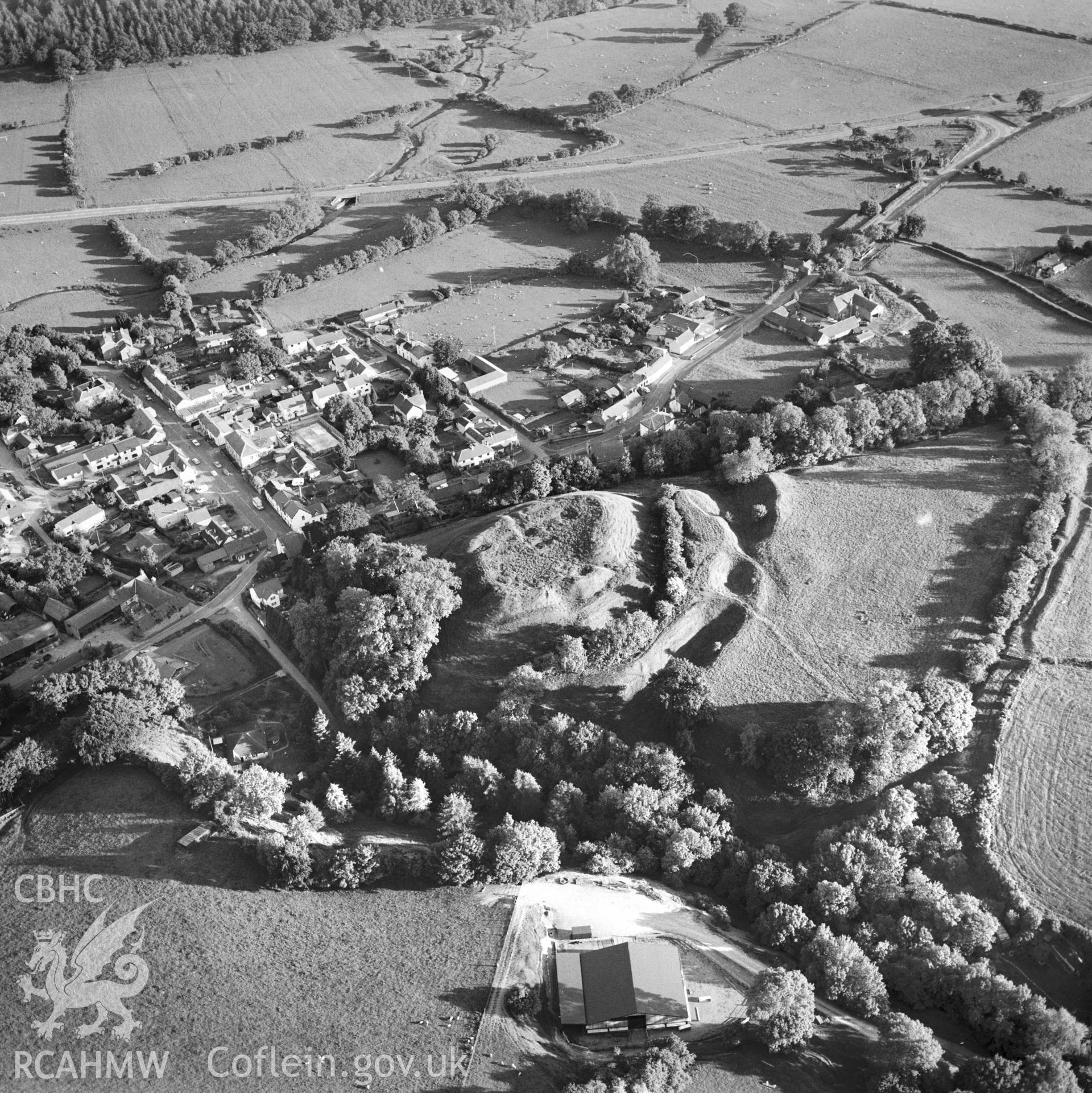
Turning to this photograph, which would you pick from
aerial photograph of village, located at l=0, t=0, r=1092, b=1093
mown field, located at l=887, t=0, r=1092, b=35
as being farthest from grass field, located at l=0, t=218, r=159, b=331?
mown field, located at l=887, t=0, r=1092, b=35

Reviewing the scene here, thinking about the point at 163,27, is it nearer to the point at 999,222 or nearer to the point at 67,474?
the point at 67,474

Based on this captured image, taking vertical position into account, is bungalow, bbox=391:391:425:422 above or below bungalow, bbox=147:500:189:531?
above

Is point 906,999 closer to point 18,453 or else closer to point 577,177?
point 18,453

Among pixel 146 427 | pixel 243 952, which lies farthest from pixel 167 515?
pixel 243 952

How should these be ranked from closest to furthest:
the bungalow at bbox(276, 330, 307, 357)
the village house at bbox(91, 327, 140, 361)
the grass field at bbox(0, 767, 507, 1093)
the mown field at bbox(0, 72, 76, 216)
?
the grass field at bbox(0, 767, 507, 1093) < the bungalow at bbox(276, 330, 307, 357) < the village house at bbox(91, 327, 140, 361) < the mown field at bbox(0, 72, 76, 216)

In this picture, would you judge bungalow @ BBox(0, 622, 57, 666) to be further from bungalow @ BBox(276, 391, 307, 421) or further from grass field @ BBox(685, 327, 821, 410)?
grass field @ BBox(685, 327, 821, 410)

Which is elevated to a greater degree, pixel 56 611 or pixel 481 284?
pixel 481 284

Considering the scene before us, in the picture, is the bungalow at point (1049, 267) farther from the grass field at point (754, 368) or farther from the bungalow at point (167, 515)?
the bungalow at point (167, 515)

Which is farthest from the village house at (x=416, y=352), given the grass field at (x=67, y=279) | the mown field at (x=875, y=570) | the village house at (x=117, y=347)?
the mown field at (x=875, y=570)
